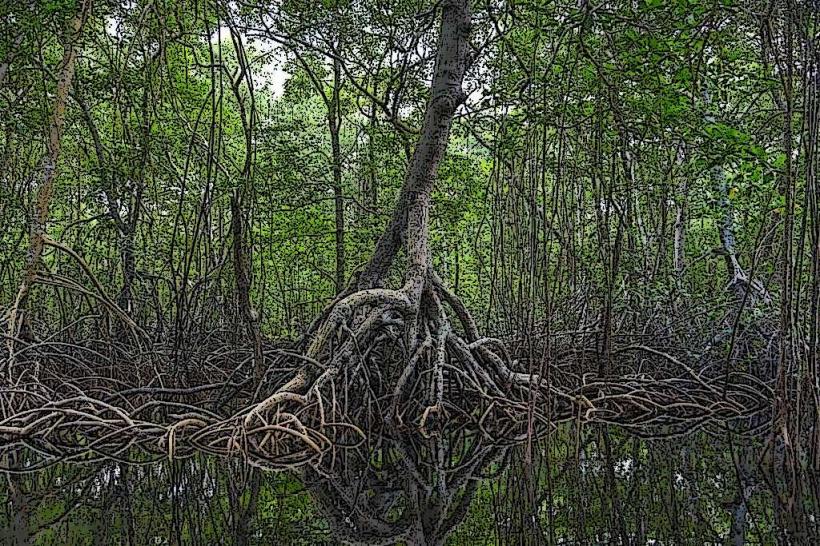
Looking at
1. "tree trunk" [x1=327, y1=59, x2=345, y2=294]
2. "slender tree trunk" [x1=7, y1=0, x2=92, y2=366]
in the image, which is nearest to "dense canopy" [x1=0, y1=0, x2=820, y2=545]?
"slender tree trunk" [x1=7, y1=0, x2=92, y2=366]

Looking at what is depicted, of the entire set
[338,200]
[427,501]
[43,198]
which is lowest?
[427,501]

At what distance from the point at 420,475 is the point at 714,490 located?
1.03m

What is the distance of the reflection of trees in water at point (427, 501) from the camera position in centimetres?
224

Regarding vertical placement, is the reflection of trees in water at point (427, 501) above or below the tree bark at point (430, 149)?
below

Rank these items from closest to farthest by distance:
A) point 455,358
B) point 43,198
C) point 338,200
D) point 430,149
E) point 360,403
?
point 43,198, point 360,403, point 455,358, point 430,149, point 338,200

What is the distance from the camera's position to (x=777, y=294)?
5020mm

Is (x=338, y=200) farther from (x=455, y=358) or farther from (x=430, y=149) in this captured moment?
(x=455, y=358)

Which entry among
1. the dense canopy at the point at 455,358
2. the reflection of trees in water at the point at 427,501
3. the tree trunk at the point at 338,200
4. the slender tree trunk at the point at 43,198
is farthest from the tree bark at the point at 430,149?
the tree trunk at the point at 338,200

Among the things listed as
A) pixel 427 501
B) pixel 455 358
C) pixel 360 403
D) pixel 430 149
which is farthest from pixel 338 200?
pixel 427 501

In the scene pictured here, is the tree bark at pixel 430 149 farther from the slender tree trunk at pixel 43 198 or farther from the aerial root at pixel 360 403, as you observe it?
the slender tree trunk at pixel 43 198

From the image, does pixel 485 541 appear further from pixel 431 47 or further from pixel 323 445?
pixel 431 47

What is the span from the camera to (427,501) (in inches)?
104

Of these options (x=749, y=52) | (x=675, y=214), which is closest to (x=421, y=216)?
(x=749, y=52)

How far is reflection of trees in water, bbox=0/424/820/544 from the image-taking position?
2236mm
